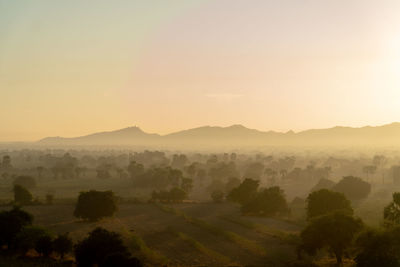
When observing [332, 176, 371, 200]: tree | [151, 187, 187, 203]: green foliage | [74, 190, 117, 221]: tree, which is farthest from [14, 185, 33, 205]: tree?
[332, 176, 371, 200]: tree

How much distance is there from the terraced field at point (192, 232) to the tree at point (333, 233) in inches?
180

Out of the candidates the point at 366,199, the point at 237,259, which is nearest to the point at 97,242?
the point at 237,259

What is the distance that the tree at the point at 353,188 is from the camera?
115562mm

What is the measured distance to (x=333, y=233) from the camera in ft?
167

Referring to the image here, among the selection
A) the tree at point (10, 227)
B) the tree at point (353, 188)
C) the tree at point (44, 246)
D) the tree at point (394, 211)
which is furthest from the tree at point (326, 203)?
the tree at point (10, 227)

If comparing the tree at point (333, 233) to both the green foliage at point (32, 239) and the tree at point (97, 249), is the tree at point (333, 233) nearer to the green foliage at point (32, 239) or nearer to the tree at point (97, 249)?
the tree at point (97, 249)

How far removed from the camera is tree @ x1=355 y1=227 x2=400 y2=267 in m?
41.9

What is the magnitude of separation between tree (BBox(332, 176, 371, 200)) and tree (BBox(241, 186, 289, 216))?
30398 millimetres

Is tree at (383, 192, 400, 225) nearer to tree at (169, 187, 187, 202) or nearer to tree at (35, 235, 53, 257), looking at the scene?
tree at (35, 235, 53, 257)

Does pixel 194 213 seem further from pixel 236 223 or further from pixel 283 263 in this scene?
pixel 283 263

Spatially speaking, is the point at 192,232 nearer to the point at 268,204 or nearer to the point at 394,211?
the point at 268,204

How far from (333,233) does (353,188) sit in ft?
231

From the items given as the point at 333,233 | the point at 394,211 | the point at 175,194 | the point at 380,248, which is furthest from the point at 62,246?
the point at 175,194

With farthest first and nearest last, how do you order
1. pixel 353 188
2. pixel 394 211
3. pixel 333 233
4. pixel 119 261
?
pixel 353 188 < pixel 394 211 < pixel 333 233 < pixel 119 261
